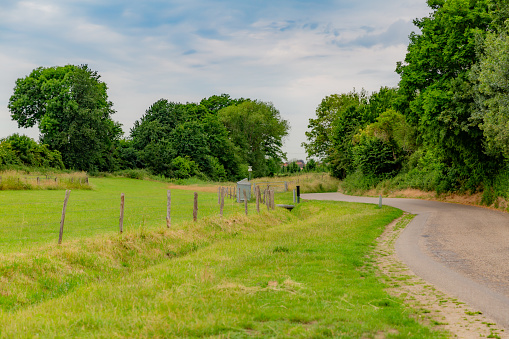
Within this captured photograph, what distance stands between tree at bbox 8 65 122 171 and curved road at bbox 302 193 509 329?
2658 inches

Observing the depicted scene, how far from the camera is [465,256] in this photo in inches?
570

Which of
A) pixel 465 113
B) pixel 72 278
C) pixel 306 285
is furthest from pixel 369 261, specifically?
pixel 465 113

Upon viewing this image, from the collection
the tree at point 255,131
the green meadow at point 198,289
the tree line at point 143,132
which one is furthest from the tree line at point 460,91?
the tree at point 255,131

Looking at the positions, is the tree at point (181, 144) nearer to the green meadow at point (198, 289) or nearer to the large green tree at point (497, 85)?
the large green tree at point (497, 85)

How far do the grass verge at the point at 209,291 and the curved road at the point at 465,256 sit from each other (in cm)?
137

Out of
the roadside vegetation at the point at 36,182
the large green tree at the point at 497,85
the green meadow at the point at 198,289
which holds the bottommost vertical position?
the green meadow at the point at 198,289

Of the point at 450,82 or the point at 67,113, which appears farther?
the point at 67,113

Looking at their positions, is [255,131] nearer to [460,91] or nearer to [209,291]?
[460,91]

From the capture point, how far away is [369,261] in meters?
13.7

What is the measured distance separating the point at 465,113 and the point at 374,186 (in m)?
27.6

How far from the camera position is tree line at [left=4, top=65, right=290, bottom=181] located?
3187 inches

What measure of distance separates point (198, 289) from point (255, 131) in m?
106

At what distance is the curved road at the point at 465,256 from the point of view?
9453 millimetres

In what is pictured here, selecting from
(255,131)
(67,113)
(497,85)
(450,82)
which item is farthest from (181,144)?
(497,85)
